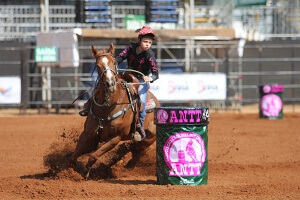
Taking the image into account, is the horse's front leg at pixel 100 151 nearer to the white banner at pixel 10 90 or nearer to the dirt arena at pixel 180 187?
the dirt arena at pixel 180 187

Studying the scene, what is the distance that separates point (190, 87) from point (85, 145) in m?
12.6

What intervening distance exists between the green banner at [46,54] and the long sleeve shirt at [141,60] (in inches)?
467

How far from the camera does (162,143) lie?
8.60m

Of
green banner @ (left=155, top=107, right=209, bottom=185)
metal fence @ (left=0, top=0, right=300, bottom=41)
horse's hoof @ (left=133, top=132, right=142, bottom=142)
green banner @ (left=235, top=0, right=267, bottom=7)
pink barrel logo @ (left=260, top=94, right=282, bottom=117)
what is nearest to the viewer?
green banner @ (left=155, top=107, right=209, bottom=185)

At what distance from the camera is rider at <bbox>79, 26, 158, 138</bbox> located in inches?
388

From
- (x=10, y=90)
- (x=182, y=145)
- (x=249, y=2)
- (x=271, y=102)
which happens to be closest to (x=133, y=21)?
(x=249, y=2)

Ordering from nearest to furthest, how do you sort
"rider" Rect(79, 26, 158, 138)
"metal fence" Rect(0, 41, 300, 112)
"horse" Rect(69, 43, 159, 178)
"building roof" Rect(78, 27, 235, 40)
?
"horse" Rect(69, 43, 159, 178)
"rider" Rect(79, 26, 158, 138)
"metal fence" Rect(0, 41, 300, 112)
"building roof" Rect(78, 27, 235, 40)

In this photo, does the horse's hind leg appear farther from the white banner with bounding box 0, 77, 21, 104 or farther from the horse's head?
the white banner with bounding box 0, 77, 21, 104

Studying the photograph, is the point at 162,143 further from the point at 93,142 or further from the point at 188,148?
the point at 93,142

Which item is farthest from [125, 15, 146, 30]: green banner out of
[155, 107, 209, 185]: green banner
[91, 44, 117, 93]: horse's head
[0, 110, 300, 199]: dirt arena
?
[155, 107, 209, 185]: green banner

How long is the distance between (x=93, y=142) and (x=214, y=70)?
16.4 m

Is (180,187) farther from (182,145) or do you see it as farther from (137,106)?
(137,106)

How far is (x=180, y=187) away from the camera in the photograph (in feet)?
27.6

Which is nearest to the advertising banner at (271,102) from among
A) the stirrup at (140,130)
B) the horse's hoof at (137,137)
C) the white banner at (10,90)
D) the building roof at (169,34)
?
the building roof at (169,34)
